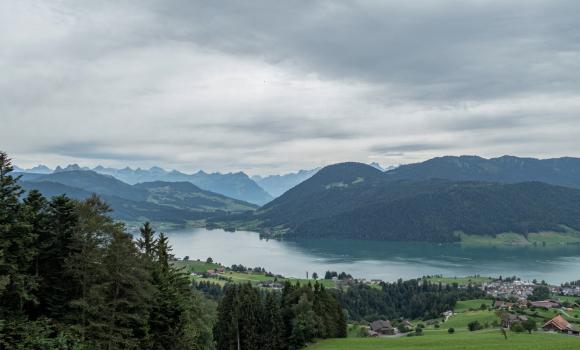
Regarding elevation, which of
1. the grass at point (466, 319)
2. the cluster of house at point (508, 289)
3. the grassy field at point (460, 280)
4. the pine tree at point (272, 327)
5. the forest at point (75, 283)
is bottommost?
the grassy field at point (460, 280)

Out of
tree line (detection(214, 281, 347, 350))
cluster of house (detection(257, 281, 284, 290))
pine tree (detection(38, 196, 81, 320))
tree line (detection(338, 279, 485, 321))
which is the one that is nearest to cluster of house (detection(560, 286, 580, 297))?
tree line (detection(338, 279, 485, 321))

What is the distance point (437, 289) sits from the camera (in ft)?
500

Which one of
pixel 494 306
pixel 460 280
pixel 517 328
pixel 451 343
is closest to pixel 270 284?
pixel 460 280

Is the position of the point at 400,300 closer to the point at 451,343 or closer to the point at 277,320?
the point at 277,320

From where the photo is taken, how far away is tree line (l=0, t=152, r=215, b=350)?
22.4 meters

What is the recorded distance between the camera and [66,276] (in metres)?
25.9

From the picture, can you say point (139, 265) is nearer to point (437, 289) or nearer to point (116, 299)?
point (116, 299)

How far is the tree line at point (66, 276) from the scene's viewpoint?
2236cm

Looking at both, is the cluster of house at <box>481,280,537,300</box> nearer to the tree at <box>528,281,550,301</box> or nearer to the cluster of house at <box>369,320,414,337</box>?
the tree at <box>528,281,550,301</box>

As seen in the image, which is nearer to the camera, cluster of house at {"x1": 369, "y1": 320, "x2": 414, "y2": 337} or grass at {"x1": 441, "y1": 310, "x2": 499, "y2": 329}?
grass at {"x1": 441, "y1": 310, "x2": 499, "y2": 329}

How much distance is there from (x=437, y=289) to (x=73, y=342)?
143017 millimetres

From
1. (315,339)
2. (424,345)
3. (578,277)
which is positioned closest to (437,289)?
(578,277)

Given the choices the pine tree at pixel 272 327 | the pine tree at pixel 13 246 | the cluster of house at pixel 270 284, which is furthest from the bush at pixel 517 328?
the cluster of house at pixel 270 284

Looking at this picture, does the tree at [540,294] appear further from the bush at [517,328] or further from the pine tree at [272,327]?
the pine tree at [272,327]
